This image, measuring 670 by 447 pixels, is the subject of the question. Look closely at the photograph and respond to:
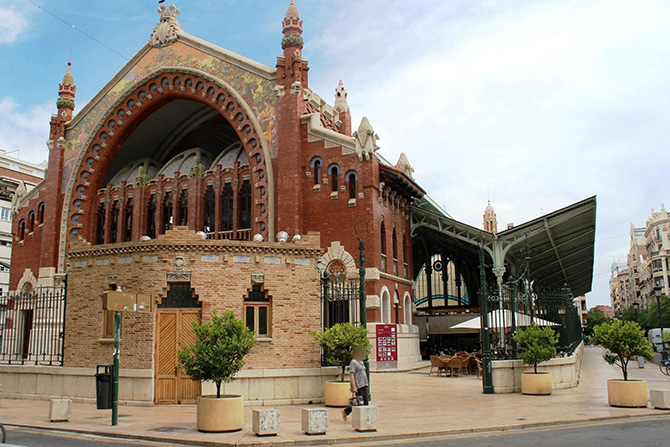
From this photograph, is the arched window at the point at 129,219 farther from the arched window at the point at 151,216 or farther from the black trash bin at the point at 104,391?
the black trash bin at the point at 104,391

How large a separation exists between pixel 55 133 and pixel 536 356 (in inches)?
1497

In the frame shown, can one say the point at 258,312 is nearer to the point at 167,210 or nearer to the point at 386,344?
the point at 386,344

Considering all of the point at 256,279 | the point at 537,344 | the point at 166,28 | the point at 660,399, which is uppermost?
the point at 166,28

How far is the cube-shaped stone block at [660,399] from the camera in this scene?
15.4 meters

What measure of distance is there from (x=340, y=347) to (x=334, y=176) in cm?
1788

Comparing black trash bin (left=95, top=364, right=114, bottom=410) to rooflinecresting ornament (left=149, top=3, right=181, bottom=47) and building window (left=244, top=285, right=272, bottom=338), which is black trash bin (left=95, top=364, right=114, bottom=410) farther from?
rooflinecresting ornament (left=149, top=3, right=181, bottom=47)

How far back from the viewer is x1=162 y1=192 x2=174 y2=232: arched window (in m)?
39.8

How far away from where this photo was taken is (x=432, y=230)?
41.8 m

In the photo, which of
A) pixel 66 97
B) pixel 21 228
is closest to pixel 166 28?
pixel 66 97

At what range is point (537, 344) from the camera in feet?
62.3

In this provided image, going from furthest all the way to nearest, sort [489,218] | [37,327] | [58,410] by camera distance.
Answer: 1. [489,218]
2. [37,327]
3. [58,410]

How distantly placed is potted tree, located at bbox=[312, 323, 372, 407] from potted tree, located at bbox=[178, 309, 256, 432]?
3.86 metres

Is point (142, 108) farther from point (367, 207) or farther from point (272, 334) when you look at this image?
point (272, 334)

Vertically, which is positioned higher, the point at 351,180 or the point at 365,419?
the point at 351,180
